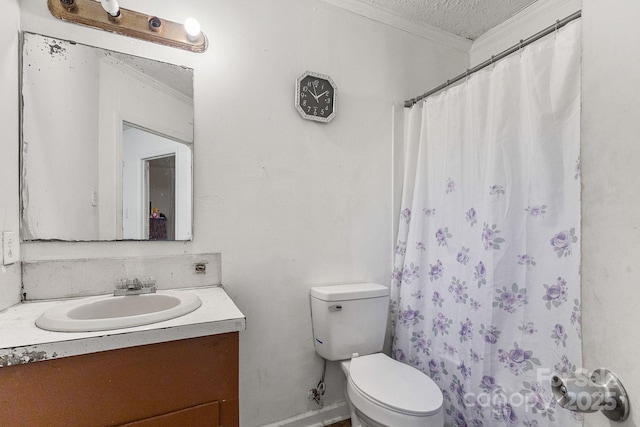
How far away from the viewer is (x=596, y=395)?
428mm

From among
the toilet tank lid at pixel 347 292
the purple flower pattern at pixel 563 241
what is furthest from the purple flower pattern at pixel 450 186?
the toilet tank lid at pixel 347 292

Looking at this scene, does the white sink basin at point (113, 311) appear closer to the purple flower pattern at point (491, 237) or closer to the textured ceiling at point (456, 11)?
the purple flower pattern at point (491, 237)

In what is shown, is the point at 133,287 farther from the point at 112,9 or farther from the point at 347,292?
the point at 112,9

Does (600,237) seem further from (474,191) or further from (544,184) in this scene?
(474,191)

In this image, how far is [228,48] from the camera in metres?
1.51

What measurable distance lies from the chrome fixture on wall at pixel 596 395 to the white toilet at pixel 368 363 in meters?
0.88

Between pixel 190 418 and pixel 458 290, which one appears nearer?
pixel 190 418

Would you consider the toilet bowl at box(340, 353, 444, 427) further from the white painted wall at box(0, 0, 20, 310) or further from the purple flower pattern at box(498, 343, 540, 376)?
the white painted wall at box(0, 0, 20, 310)

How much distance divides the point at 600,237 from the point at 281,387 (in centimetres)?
159

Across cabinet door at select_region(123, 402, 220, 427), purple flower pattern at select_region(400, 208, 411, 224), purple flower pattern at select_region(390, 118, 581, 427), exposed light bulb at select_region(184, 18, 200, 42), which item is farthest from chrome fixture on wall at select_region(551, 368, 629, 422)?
exposed light bulb at select_region(184, 18, 200, 42)

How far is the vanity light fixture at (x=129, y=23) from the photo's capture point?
1.24 metres

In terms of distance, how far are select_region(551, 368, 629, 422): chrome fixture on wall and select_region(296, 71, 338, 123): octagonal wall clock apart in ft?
4.98

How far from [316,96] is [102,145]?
104cm

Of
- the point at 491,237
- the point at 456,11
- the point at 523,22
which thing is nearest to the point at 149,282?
the point at 491,237
